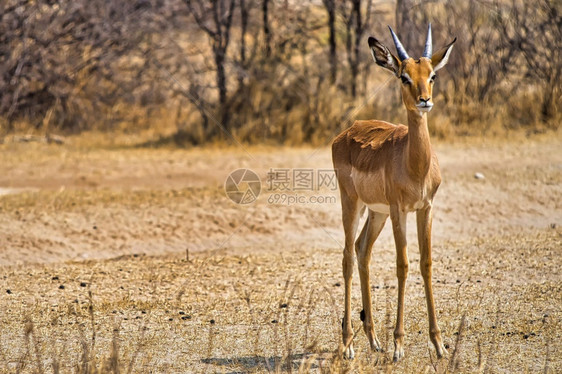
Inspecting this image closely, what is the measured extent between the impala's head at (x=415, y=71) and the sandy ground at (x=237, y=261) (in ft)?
4.27

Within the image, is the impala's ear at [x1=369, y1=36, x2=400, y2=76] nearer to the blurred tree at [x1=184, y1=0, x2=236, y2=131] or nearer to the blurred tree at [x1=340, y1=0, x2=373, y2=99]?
the blurred tree at [x1=184, y1=0, x2=236, y2=131]

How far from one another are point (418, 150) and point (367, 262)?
1024mm

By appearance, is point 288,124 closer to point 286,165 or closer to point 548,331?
point 286,165

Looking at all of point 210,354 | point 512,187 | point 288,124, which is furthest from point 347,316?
point 288,124

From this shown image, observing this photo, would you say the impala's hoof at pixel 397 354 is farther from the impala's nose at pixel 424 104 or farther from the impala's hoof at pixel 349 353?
the impala's nose at pixel 424 104

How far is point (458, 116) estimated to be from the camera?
14180mm

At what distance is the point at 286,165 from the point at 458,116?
13.4ft

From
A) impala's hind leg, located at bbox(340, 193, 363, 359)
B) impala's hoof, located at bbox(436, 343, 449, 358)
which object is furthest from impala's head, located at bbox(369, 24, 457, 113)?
impala's hoof, located at bbox(436, 343, 449, 358)

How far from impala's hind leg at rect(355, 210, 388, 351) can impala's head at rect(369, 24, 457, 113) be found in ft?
3.37

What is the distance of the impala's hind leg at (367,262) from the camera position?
5.50 m

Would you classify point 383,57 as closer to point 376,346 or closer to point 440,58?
point 440,58

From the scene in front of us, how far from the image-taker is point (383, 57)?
516cm

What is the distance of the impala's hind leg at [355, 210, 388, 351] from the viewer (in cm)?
550

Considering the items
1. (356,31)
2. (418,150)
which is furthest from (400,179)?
(356,31)
